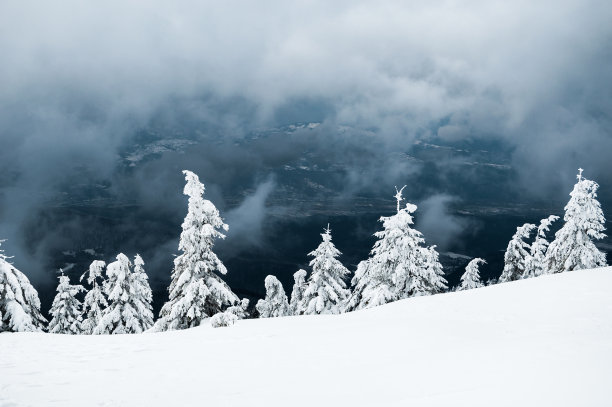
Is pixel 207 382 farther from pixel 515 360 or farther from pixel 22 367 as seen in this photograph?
pixel 515 360

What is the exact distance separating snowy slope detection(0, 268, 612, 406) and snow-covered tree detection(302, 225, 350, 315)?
1464 cm

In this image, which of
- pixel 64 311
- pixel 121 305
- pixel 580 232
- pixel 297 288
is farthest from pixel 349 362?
pixel 64 311

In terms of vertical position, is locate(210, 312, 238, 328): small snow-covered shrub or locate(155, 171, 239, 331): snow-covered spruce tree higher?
locate(155, 171, 239, 331): snow-covered spruce tree

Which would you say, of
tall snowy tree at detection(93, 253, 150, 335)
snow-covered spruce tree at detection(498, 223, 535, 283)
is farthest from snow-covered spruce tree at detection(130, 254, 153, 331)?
snow-covered spruce tree at detection(498, 223, 535, 283)

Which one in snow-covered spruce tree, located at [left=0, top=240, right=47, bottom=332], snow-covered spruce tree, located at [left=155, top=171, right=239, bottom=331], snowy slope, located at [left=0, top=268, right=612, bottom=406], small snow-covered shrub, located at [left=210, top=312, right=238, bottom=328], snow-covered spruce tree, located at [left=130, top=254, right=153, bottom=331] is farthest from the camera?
snow-covered spruce tree, located at [left=130, top=254, right=153, bottom=331]

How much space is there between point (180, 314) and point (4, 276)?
930cm

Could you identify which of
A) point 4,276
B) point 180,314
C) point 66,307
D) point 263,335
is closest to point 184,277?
point 180,314

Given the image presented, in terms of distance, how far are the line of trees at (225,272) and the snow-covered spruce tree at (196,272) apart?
2.5 inches

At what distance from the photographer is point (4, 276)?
1680cm

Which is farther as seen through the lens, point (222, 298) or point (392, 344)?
point (222, 298)

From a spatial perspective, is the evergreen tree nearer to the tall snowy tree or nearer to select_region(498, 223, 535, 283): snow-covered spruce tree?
select_region(498, 223, 535, 283): snow-covered spruce tree

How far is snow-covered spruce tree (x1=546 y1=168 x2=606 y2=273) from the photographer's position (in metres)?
27.2

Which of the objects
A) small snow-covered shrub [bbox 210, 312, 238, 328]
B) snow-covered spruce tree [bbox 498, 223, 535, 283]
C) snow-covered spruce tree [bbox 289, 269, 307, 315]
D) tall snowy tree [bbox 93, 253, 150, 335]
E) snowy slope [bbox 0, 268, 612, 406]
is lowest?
snowy slope [bbox 0, 268, 612, 406]

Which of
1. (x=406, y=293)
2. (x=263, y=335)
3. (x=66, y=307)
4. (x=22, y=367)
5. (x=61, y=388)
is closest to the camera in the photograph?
(x=61, y=388)
